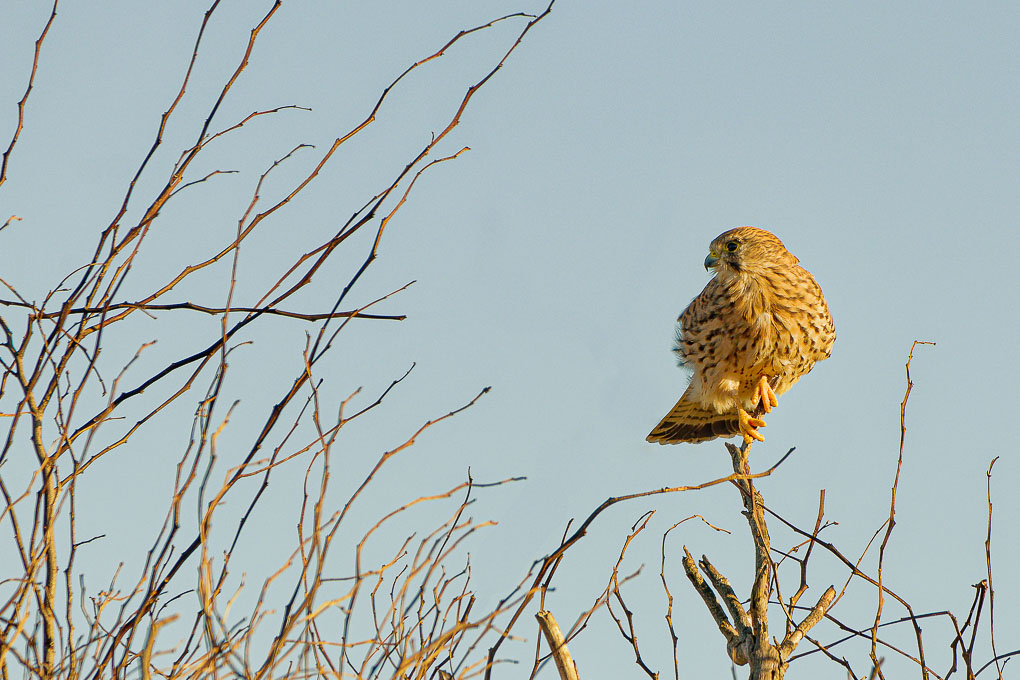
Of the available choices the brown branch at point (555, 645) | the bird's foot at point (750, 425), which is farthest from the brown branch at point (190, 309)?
the bird's foot at point (750, 425)

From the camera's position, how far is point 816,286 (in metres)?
5.01

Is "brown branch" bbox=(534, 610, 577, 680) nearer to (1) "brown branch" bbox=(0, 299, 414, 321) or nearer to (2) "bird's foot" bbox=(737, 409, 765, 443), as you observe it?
(1) "brown branch" bbox=(0, 299, 414, 321)

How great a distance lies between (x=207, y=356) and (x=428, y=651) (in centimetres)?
71

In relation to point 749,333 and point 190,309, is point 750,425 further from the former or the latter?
point 190,309

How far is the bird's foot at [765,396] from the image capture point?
4.78 metres

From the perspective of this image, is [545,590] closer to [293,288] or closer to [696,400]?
[293,288]

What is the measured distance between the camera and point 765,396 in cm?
477

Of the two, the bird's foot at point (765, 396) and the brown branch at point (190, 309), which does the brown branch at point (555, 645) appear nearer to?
the brown branch at point (190, 309)

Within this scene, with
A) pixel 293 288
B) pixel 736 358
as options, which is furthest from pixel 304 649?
pixel 736 358

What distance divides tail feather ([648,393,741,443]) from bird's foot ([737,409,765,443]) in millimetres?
211

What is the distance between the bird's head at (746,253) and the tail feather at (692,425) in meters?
0.68

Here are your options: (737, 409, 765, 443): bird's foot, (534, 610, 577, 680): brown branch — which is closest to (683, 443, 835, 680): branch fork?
(534, 610, 577, 680): brown branch

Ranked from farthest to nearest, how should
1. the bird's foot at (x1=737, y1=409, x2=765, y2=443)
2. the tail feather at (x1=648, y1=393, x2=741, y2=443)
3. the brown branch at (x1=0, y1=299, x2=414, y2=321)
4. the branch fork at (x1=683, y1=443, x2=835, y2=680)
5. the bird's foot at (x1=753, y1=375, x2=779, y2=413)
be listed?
the tail feather at (x1=648, y1=393, x2=741, y2=443)
the bird's foot at (x1=753, y1=375, x2=779, y2=413)
the bird's foot at (x1=737, y1=409, x2=765, y2=443)
the branch fork at (x1=683, y1=443, x2=835, y2=680)
the brown branch at (x1=0, y1=299, x2=414, y2=321)

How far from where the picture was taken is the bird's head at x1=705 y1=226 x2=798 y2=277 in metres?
4.97
